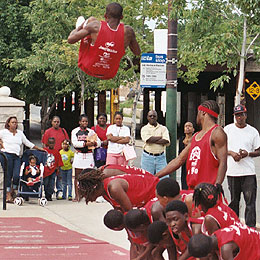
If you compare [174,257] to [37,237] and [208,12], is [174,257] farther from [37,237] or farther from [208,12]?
[208,12]

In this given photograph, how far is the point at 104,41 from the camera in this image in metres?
6.45

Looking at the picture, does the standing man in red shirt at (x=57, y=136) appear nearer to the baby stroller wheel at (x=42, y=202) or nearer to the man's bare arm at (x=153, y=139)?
the baby stroller wheel at (x=42, y=202)

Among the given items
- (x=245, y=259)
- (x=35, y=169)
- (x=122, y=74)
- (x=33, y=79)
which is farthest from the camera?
(x=33, y=79)

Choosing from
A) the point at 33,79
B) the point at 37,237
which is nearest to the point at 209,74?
the point at 33,79

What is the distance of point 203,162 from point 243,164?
9.82ft

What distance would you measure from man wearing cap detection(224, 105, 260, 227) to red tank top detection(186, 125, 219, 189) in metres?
2.79

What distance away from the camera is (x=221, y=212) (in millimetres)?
6305

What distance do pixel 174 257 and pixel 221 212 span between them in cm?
86

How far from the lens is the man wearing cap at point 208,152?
7.60m

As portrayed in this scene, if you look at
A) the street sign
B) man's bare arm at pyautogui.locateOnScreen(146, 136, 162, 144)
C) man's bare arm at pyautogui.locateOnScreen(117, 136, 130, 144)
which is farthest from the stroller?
the street sign

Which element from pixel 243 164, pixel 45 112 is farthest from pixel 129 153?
pixel 45 112

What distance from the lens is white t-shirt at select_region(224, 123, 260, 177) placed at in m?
10.5

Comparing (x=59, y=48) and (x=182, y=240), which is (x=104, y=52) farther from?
(x=59, y=48)

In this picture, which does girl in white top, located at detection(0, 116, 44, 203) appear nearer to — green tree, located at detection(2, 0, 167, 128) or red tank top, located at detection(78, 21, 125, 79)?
red tank top, located at detection(78, 21, 125, 79)
